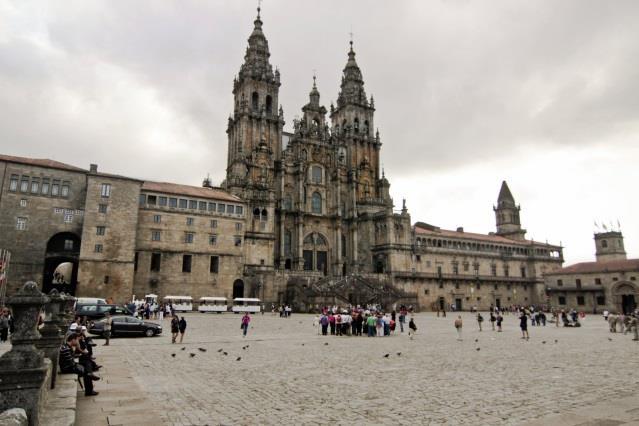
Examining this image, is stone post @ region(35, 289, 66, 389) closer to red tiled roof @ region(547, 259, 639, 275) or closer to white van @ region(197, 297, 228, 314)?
white van @ region(197, 297, 228, 314)

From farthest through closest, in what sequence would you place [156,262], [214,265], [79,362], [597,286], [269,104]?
[269,104], [597,286], [214,265], [156,262], [79,362]

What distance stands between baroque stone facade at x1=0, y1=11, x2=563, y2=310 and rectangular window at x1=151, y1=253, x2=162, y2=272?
0.11 m

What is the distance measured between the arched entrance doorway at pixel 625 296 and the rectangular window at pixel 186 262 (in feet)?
201

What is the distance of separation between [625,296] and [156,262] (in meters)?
65.8

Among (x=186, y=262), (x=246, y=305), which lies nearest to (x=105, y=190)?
(x=186, y=262)

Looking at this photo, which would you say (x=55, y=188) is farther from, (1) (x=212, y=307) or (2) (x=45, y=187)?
(1) (x=212, y=307)

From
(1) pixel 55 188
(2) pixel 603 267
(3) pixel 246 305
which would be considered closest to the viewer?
(1) pixel 55 188

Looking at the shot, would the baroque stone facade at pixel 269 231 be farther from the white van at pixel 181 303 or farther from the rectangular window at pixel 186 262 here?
the white van at pixel 181 303

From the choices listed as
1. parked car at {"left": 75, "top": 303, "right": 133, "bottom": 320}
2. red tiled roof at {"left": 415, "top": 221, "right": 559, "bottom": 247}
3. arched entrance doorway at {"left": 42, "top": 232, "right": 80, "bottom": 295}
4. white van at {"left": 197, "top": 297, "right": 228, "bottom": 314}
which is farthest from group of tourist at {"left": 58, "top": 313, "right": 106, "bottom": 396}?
red tiled roof at {"left": 415, "top": 221, "right": 559, "bottom": 247}

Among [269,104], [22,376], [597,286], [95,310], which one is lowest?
[22,376]

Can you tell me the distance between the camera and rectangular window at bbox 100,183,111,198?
44.6 metres

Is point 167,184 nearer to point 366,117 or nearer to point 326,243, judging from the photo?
point 326,243

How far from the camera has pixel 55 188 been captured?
43875mm

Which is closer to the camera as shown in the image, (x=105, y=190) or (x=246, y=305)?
(x=105, y=190)
